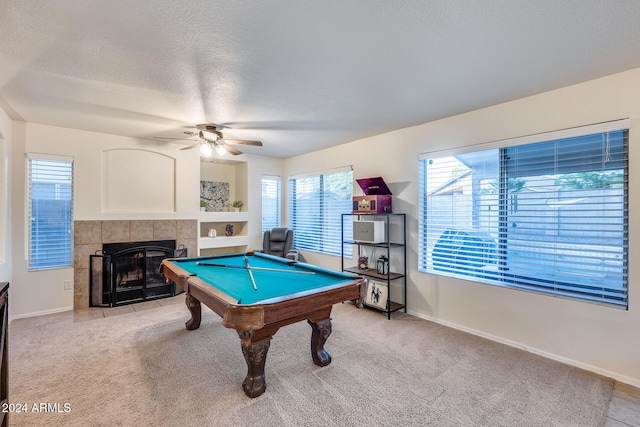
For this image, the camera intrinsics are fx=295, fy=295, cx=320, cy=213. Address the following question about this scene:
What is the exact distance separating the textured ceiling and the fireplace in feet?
6.55

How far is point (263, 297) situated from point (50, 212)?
12.6 ft

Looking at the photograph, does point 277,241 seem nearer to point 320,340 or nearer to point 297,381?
point 320,340

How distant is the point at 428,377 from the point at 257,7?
2.91 meters

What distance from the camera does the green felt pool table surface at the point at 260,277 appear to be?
7.27ft

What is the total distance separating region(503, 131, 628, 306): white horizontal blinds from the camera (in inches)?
98.1

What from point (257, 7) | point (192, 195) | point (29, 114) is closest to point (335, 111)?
point (257, 7)

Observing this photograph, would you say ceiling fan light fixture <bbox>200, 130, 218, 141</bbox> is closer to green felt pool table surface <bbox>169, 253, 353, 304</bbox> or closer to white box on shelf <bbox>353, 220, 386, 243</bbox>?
green felt pool table surface <bbox>169, 253, 353, 304</bbox>

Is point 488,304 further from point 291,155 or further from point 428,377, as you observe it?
point 291,155

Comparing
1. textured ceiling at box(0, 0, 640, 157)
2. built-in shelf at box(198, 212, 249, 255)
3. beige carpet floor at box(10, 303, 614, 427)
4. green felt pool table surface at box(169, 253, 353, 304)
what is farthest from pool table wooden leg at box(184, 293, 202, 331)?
textured ceiling at box(0, 0, 640, 157)

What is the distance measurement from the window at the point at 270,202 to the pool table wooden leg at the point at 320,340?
12.0ft

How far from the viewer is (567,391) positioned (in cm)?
226

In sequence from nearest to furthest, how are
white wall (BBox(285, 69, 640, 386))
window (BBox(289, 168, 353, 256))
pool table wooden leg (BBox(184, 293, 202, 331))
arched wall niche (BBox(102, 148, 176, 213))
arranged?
white wall (BBox(285, 69, 640, 386))
pool table wooden leg (BBox(184, 293, 202, 331))
arched wall niche (BBox(102, 148, 176, 213))
window (BBox(289, 168, 353, 256))

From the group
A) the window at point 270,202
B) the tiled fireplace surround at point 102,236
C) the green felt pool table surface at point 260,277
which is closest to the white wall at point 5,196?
the tiled fireplace surround at point 102,236

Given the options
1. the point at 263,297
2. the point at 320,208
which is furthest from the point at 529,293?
the point at 320,208
